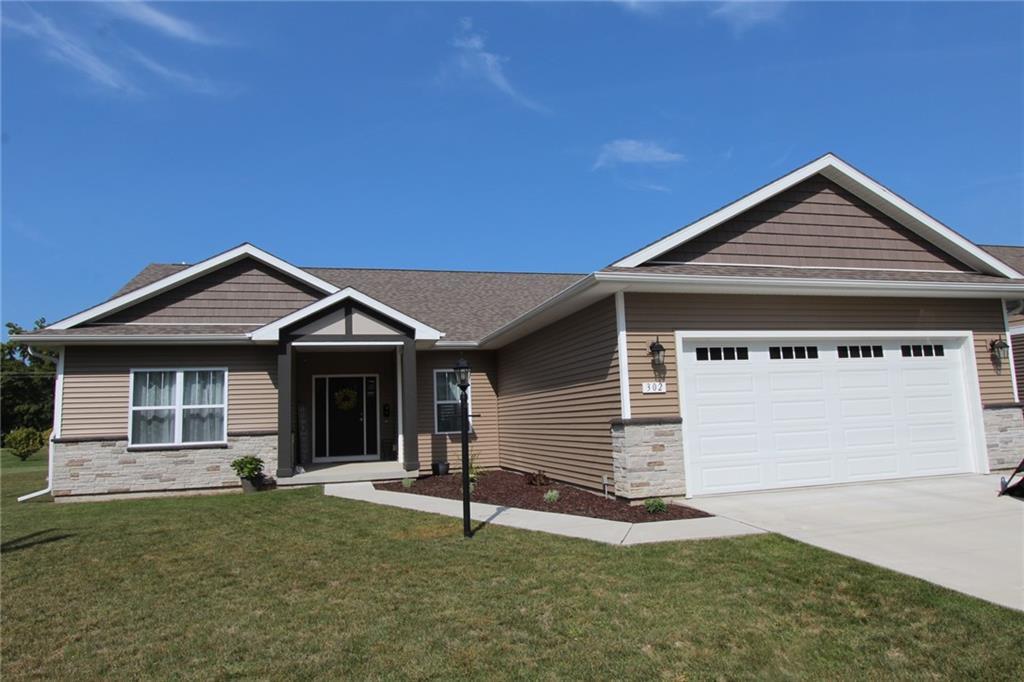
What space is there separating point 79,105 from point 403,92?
5897mm

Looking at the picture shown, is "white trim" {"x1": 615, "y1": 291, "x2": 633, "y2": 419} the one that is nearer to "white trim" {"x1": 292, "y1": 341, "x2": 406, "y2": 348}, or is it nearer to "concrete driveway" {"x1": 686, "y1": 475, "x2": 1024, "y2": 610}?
"concrete driveway" {"x1": 686, "y1": 475, "x2": 1024, "y2": 610}

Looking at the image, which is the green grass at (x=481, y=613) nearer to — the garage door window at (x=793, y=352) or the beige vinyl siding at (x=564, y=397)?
the beige vinyl siding at (x=564, y=397)

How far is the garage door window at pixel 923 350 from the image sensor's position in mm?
10336

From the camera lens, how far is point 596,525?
7.71m

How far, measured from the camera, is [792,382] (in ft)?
31.6

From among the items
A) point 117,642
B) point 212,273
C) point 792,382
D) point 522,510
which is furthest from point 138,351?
point 792,382

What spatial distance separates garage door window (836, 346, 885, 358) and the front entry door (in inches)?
423

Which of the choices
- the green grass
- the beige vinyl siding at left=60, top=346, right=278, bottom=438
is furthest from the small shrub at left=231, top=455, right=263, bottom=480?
the green grass

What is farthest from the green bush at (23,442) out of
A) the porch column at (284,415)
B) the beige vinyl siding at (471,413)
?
the beige vinyl siding at (471,413)

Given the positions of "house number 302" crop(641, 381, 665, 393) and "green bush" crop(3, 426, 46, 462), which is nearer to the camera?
"house number 302" crop(641, 381, 665, 393)

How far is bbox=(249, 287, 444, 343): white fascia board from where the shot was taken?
12.4 m

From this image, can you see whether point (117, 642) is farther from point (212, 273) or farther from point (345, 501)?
point (212, 273)

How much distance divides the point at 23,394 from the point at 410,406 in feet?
131

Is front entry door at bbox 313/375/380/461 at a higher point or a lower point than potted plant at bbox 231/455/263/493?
higher
